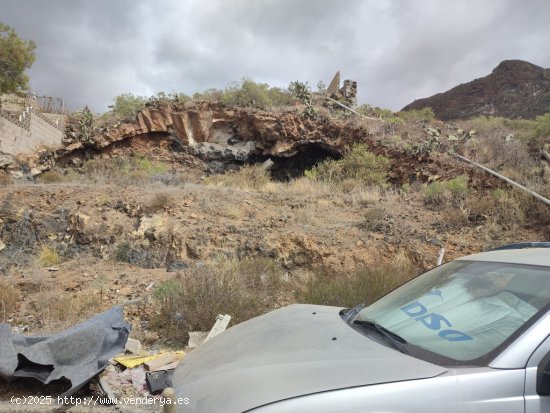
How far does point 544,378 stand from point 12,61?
80.1ft

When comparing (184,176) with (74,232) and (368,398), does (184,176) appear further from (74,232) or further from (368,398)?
(368,398)

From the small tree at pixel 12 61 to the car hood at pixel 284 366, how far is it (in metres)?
22.5

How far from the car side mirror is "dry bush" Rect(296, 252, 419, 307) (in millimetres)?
4252

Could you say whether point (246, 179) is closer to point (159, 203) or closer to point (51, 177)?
point (159, 203)

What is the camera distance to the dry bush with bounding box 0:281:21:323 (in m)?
6.34

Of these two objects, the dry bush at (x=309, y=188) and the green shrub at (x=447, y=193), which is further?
the dry bush at (x=309, y=188)

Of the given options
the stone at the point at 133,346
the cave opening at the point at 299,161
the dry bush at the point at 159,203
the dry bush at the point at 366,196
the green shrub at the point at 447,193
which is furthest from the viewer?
the cave opening at the point at 299,161

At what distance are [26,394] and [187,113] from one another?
1951cm

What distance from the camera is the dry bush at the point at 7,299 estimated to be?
634cm

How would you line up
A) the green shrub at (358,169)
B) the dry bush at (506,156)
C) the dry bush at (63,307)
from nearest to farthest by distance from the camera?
the dry bush at (63,307) → the dry bush at (506,156) → the green shrub at (358,169)

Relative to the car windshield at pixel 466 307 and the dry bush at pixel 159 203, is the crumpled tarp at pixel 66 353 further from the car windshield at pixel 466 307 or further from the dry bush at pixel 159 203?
the dry bush at pixel 159 203

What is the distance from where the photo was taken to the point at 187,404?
6.98ft

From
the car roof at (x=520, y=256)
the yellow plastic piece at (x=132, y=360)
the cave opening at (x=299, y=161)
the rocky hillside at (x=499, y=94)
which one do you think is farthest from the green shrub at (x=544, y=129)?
the rocky hillside at (x=499, y=94)

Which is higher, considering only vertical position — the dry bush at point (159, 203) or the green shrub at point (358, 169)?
the green shrub at point (358, 169)
